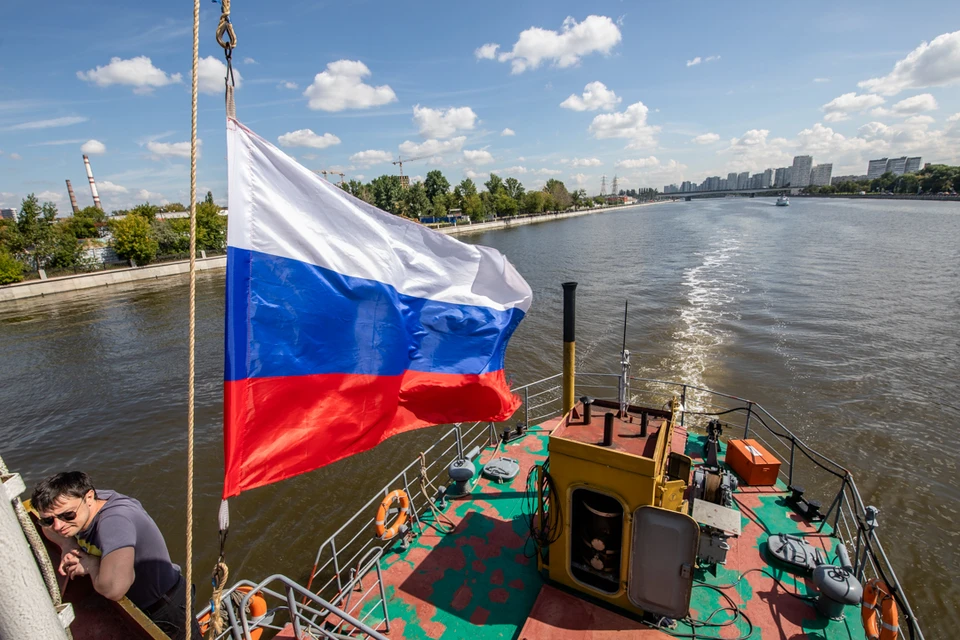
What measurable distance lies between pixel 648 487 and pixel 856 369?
23.2 metres

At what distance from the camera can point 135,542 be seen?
3.38 metres

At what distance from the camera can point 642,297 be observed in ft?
119

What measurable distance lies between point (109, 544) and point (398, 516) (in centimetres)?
560

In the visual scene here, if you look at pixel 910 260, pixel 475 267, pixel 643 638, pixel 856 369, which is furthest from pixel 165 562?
pixel 910 260

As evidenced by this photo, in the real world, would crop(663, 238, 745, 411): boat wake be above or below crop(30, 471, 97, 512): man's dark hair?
below

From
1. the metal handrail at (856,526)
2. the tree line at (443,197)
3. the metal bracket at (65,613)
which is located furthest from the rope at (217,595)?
the tree line at (443,197)

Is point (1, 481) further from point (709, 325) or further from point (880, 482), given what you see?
point (709, 325)

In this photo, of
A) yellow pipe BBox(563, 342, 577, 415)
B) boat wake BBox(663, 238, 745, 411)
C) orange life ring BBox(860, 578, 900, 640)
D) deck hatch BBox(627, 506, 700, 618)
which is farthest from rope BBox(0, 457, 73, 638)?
boat wake BBox(663, 238, 745, 411)

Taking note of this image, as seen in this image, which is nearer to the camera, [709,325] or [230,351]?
[230,351]

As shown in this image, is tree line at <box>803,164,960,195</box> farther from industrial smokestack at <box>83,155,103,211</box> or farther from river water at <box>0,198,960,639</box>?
industrial smokestack at <box>83,155,103,211</box>

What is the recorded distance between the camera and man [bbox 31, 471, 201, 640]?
290cm

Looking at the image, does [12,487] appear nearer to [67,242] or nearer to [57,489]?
[57,489]

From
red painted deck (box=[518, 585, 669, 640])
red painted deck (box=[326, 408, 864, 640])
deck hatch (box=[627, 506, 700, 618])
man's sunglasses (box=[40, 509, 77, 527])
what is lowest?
red painted deck (box=[326, 408, 864, 640])

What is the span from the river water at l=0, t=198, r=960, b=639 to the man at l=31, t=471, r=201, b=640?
882 centimetres
